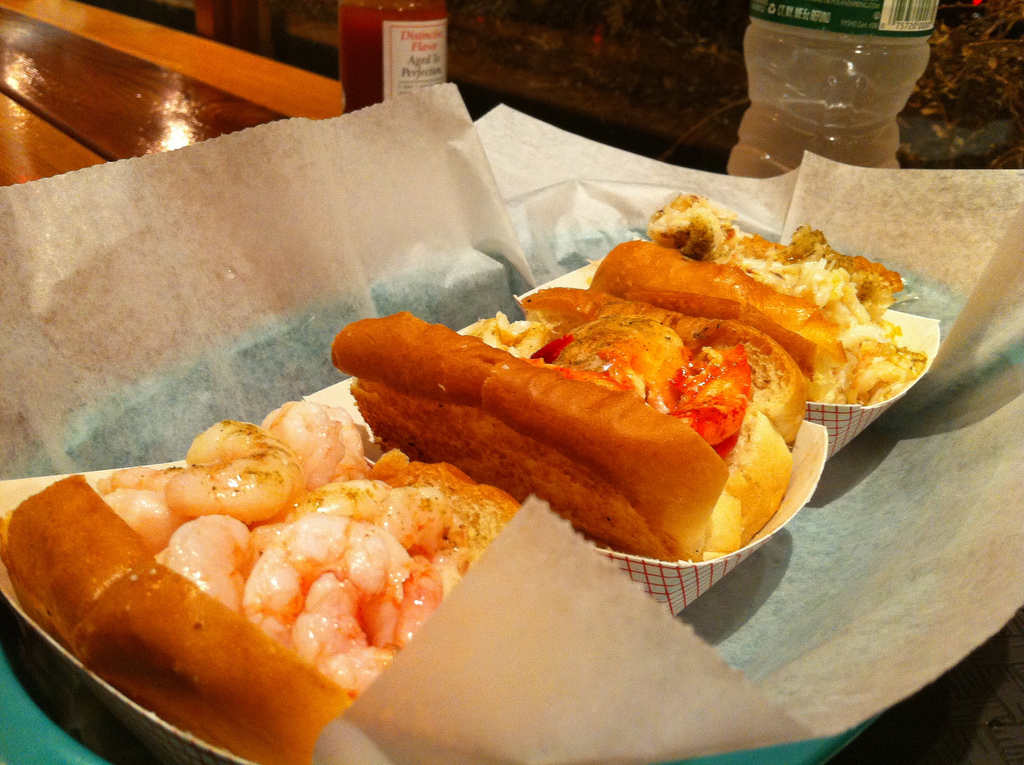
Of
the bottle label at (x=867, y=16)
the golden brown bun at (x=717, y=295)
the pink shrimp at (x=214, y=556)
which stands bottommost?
the golden brown bun at (x=717, y=295)

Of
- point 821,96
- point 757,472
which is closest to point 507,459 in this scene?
point 757,472

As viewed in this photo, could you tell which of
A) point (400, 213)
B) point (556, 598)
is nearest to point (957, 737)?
point (556, 598)

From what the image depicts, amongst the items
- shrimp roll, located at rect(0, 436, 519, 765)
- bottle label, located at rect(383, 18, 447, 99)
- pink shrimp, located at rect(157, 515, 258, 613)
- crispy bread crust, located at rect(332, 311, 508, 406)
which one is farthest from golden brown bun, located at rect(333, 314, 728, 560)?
bottle label, located at rect(383, 18, 447, 99)

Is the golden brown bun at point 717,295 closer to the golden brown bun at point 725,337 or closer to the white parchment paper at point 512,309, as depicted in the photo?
the golden brown bun at point 725,337

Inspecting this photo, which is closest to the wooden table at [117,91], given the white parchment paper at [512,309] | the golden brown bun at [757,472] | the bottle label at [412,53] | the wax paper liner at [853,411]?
the bottle label at [412,53]

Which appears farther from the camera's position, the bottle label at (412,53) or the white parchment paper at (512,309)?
the bottle label at (412,53)

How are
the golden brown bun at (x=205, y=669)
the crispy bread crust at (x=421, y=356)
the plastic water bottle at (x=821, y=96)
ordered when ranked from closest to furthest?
1. the golden brown bun at (x=205, y=669)
2. the crispy bread crust at (x=421, y=356)
3. the plastic water bottle at (x=821, y=96)

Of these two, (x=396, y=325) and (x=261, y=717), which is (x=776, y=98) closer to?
(x=396, y=325)

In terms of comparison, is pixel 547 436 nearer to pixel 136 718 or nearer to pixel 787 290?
pixel 136 718
